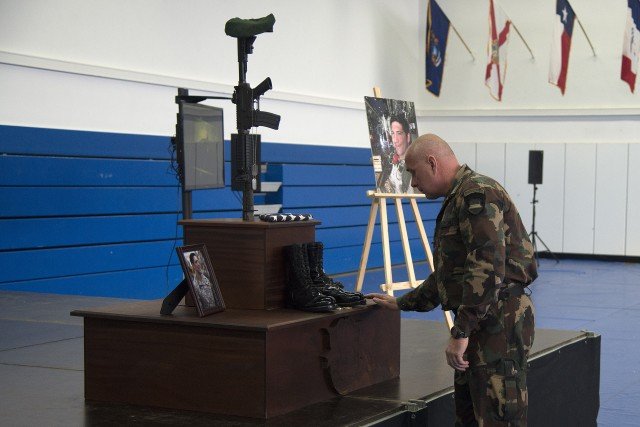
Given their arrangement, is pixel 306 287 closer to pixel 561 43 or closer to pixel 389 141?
pixel 389 141

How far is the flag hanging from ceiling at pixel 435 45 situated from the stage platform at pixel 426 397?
895 centimetres

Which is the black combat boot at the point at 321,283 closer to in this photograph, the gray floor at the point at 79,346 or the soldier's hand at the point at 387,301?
the soldier's hand at the point at 387,301

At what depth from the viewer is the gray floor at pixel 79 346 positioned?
2912 millimetres

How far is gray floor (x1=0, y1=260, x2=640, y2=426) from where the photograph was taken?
9.55 feet

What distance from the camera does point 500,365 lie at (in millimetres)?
2807

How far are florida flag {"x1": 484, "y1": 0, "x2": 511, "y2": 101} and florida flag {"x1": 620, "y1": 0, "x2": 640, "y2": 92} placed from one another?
163 cm

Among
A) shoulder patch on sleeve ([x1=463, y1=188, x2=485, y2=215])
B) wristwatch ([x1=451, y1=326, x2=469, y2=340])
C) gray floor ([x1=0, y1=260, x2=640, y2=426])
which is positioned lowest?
gray floor ([x1=0, y1=260, x2=640, y2=426])

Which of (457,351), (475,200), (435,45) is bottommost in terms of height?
(457,351)

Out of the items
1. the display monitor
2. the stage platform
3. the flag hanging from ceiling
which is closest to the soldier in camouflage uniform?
the stage platform

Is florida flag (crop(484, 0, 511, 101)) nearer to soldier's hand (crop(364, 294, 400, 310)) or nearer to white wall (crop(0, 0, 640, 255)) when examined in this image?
white wall (crop(0, 0, 640, 255))

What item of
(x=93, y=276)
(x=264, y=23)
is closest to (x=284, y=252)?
(x=264, y=23)

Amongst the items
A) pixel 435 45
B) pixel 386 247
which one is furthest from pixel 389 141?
pixel 435 45

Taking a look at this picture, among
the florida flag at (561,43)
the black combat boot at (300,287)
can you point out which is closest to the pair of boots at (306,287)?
the black combat boot at (300,287)

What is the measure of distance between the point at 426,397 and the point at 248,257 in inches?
30.3
